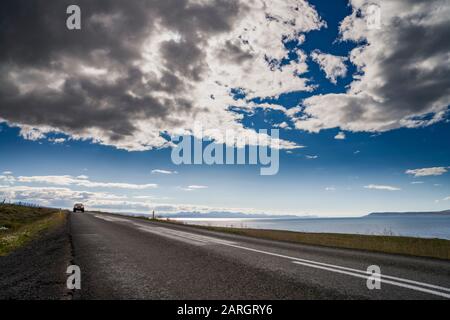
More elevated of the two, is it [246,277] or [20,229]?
[246,277]

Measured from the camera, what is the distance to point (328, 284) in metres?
5.45

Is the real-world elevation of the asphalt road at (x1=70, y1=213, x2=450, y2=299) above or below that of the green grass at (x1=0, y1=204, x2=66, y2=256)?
above

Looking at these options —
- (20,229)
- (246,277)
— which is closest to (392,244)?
(246,277)

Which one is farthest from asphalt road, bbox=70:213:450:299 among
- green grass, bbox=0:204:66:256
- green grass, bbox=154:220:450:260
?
green grass, bbox=0:204:66:256

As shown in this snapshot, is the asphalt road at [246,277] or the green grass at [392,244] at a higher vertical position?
the asphalt road at [246,277]

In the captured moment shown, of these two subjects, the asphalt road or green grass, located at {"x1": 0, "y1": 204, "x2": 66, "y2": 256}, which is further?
green grass, located at {"x1": 0, "y1": 204, "x2": 66, "y2": 256}

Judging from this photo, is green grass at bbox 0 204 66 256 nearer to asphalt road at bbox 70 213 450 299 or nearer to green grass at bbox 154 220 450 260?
asphalt road at bbox 70 213 450 299

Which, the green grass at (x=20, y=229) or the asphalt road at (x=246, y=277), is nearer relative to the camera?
the asphalt road at (x=246, y=277)

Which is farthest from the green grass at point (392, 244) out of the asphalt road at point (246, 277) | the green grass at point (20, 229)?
the green grass at point (20, 229)

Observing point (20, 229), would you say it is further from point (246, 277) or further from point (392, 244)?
point (392, 244)

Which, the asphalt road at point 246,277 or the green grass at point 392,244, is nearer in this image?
the asphalt road at point 246,277

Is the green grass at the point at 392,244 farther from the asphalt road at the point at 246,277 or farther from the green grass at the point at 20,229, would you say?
the green grass at the point at 20,229

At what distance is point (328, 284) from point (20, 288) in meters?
5.45
